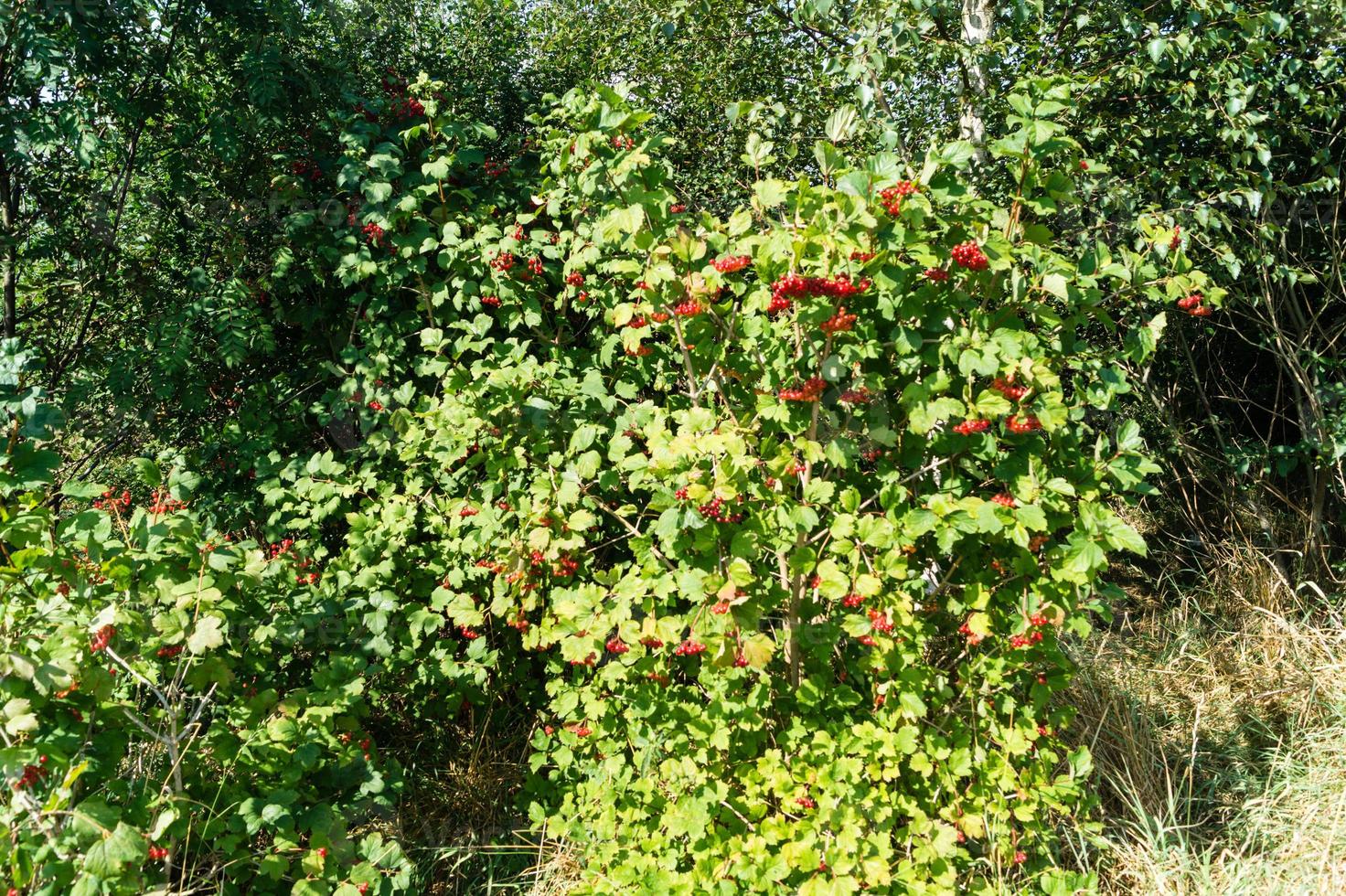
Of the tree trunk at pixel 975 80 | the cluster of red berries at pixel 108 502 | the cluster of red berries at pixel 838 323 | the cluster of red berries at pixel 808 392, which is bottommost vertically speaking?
the cluster of red berries at pixel 108 502

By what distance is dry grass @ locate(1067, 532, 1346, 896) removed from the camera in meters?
2.51

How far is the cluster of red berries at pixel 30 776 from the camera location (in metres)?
1.66

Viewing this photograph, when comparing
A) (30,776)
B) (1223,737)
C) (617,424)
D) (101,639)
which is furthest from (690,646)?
(1223,737)

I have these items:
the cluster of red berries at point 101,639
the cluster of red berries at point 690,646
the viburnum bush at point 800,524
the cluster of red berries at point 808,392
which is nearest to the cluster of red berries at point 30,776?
the cluster of red berries at point 101,639

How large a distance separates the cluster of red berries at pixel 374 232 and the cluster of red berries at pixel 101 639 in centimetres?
169

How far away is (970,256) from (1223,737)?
7.36 feet

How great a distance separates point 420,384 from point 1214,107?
309 cm

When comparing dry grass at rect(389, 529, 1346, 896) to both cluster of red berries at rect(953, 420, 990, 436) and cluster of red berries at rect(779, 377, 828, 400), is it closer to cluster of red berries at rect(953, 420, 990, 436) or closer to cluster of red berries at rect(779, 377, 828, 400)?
cluster of red berries at rect(953, 420, 990, 436)

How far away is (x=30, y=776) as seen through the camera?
169cm

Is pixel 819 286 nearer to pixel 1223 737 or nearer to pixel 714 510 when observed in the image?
pixel 714 510

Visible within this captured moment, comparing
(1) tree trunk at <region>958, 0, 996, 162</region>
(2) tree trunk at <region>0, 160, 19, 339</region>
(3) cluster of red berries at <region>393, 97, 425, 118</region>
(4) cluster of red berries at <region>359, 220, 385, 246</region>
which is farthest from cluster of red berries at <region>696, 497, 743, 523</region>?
(2) tree trunk at <region>0, 160, 19, 339</region>

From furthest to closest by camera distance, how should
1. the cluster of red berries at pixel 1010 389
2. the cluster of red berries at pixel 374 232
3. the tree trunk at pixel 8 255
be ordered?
the tree trunk at pixel 8 255
the cluster of red berries at pixel 374 232
the cluster of red berries at pixel 1010 389

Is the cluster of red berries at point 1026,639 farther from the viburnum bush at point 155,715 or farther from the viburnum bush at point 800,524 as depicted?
the viburnum bush at point 155,715

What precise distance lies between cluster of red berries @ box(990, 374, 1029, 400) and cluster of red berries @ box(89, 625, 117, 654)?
1.92 meters
